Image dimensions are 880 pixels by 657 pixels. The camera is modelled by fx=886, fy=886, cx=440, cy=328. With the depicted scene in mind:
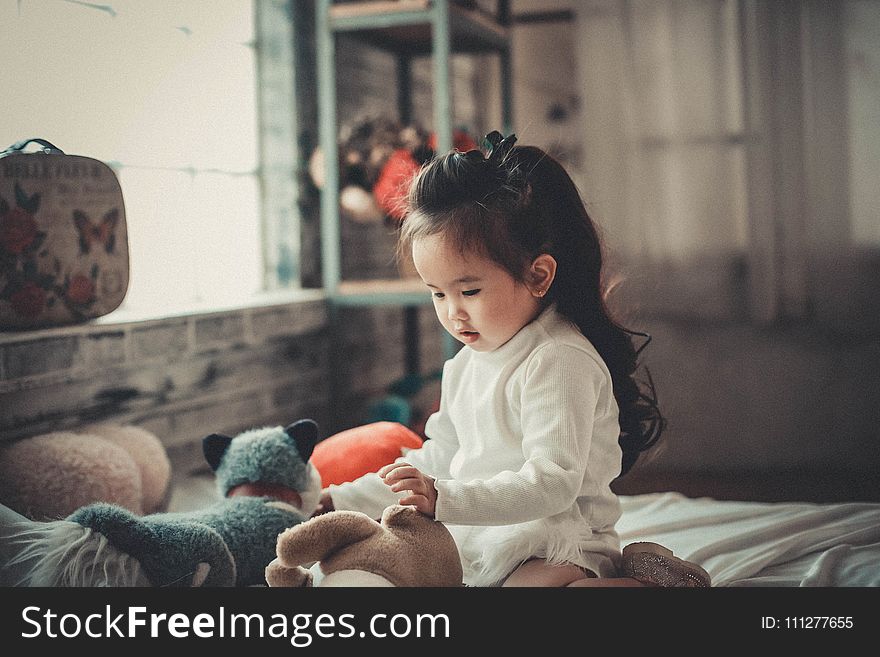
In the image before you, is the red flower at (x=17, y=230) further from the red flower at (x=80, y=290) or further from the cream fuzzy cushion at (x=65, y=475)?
the cream fuzzy cushion at (x=65, y=475)

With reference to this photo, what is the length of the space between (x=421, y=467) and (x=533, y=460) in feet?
0.93

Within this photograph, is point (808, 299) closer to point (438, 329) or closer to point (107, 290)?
point (438, 329)

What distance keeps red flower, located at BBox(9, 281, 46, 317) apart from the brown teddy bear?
0.69 meters

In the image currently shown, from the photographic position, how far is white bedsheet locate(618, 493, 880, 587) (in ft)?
3.68

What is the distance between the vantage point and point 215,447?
121 centimetres

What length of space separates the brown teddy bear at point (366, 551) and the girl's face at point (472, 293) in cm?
24

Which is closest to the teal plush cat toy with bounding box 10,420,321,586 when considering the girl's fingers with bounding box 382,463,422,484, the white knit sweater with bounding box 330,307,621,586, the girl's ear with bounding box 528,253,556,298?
the white knit sweater with bounding box 330,307,621,586

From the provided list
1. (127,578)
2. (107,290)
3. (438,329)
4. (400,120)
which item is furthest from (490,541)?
(438,329)

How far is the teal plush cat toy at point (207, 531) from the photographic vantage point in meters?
0.94

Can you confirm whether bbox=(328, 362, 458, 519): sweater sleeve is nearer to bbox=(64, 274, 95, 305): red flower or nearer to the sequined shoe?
the sequined shoe

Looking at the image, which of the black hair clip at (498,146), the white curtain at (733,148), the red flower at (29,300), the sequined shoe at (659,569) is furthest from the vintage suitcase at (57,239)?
the white curtain at (733,148)

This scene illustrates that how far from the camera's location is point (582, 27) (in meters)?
2.86

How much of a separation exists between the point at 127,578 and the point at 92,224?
68 centimetres

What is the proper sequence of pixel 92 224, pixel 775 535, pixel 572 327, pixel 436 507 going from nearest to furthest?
1. pixel 436 507
2. pixel 572 327
3. pixel 775 535
4. pixel 92 224
